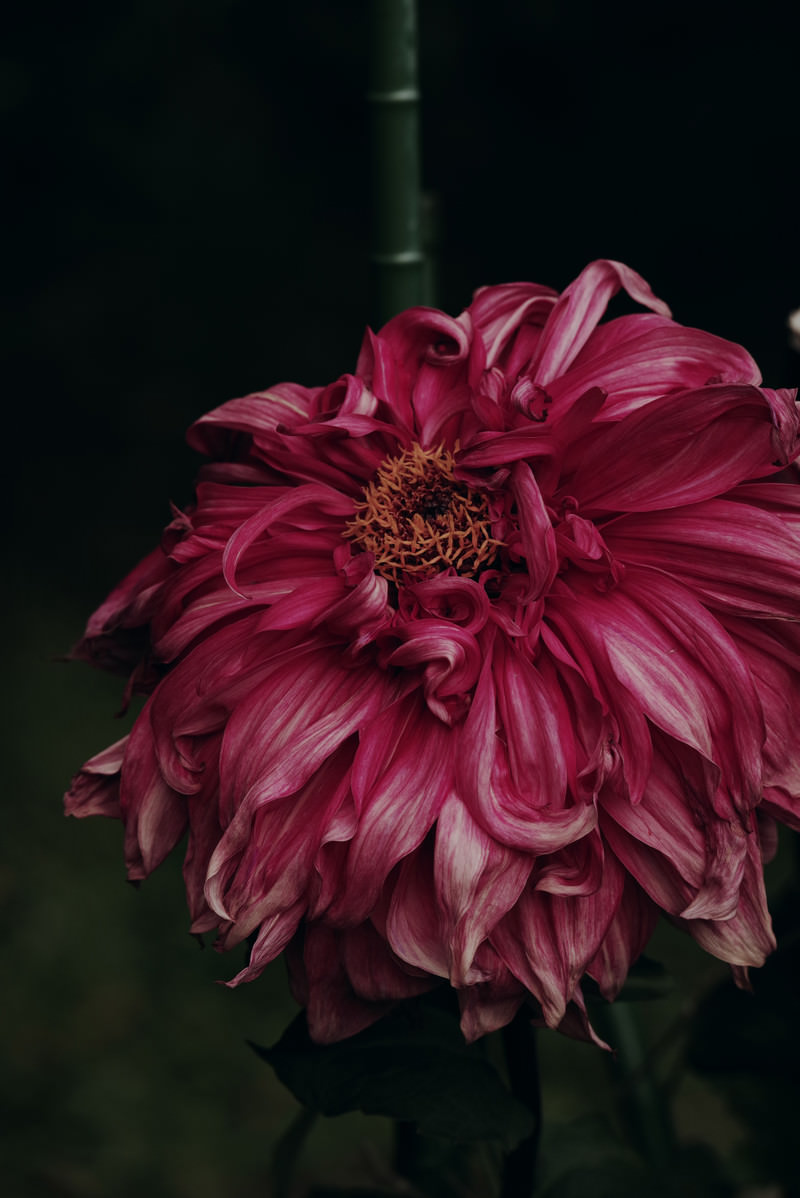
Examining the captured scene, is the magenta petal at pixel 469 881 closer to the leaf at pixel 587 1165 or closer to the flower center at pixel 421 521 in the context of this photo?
the flower center at pixel 421 521

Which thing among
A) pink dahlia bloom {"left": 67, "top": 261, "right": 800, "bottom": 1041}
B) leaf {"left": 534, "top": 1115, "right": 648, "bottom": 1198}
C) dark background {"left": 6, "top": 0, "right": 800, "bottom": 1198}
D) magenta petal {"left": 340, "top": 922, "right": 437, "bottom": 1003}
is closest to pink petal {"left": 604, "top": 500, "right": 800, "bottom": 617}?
pink dahlia bloom {"left": 67, "top": 261, "right": 800, "bottom": 1041}

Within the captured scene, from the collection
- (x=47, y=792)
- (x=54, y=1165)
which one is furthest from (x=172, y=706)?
(x=47, y=792)

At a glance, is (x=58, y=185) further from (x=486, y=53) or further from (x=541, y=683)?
(x=541, y=683)

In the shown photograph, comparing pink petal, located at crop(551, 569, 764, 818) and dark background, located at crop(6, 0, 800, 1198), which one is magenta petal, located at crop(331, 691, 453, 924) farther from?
dark background, located at crop(6, 0, 800, 1198)

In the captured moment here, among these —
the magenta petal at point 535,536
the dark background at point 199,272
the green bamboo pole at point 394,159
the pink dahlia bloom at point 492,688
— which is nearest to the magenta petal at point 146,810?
the pink dahlia bloom at point 492,688

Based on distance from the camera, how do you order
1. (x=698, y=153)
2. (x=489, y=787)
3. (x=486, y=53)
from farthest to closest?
1. (x=486, y=53)
2. (x=698, y=153)
3. (x=489, y=787)
